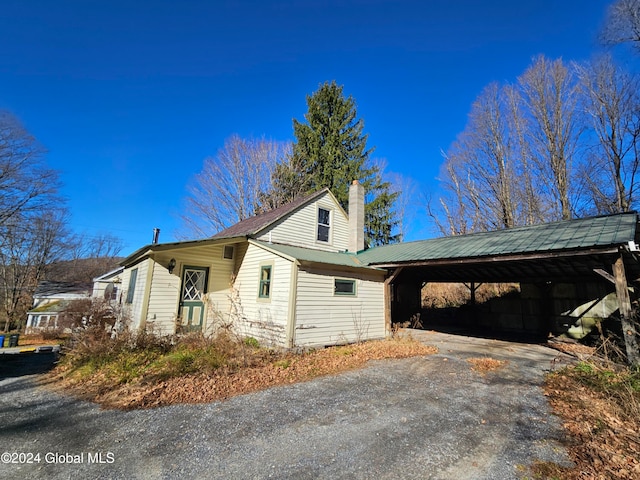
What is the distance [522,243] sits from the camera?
8531 mm

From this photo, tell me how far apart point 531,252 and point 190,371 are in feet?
29.7

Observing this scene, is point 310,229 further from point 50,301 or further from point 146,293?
point 50,301

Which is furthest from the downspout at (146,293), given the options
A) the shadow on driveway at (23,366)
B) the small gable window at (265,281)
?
the small gable window at (265,281)

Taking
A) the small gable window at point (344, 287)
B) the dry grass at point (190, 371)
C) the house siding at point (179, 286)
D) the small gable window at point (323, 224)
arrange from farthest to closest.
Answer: the small gable window at point (323, 224) < the small gable window at point (344, 287) < the house siding at point (179, 286) < the dry grass at point (190, 371)

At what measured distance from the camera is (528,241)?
8539 mm

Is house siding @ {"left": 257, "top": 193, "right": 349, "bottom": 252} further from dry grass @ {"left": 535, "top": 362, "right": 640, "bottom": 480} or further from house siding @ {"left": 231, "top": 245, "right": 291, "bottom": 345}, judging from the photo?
dry grass @ {"left": 535, "top": 362, "right": 640, "bottom": 480}

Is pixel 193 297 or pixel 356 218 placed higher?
pixel 356 218

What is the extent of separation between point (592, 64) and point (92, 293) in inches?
1520

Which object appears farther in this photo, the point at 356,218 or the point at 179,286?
the point at 356,218

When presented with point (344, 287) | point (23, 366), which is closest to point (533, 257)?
point (344, 287)

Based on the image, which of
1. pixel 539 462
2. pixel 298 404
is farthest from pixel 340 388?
pixel 539 462

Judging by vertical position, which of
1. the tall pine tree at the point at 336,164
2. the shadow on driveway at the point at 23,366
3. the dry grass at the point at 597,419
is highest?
the tall pine tree at the point at 336,164

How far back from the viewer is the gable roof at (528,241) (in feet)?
23.1

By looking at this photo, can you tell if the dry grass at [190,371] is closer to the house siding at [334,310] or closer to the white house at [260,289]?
the house siding at [334,310]
